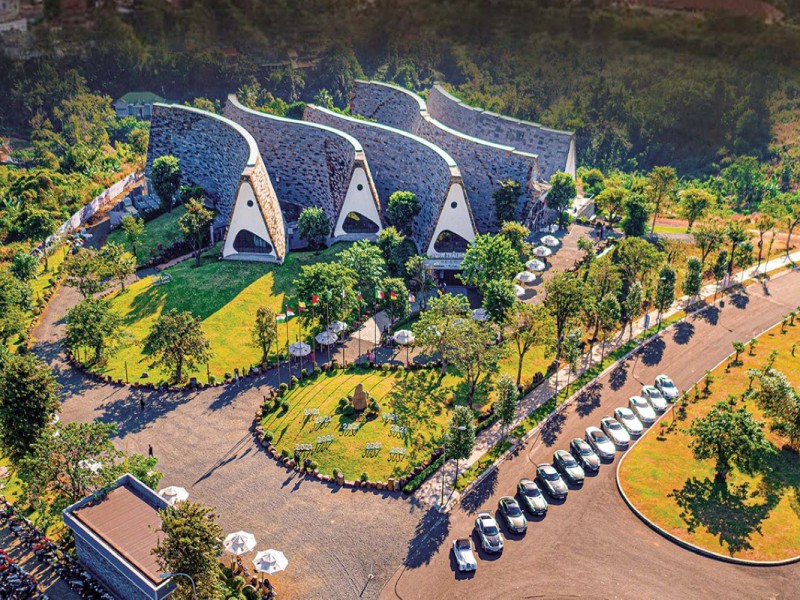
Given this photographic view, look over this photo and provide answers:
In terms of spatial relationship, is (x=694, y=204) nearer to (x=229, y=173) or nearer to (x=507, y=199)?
(x=507, y=199)

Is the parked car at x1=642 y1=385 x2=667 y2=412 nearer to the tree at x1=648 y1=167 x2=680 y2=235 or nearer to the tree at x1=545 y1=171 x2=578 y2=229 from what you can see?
the tree at x1=545 y1=171 x2=578 y2=229

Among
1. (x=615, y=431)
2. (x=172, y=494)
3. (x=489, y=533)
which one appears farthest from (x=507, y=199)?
(x=172, y=494)

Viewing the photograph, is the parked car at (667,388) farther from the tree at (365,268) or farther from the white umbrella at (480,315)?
the tree at (365,268)

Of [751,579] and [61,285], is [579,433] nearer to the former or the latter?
[751,579]

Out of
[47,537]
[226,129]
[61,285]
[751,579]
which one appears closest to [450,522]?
[751,579]

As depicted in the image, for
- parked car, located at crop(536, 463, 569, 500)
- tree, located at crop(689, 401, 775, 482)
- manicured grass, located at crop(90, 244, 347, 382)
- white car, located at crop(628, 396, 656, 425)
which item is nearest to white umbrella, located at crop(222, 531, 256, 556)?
parked car, located at crop(536, 463, 569, 500)
